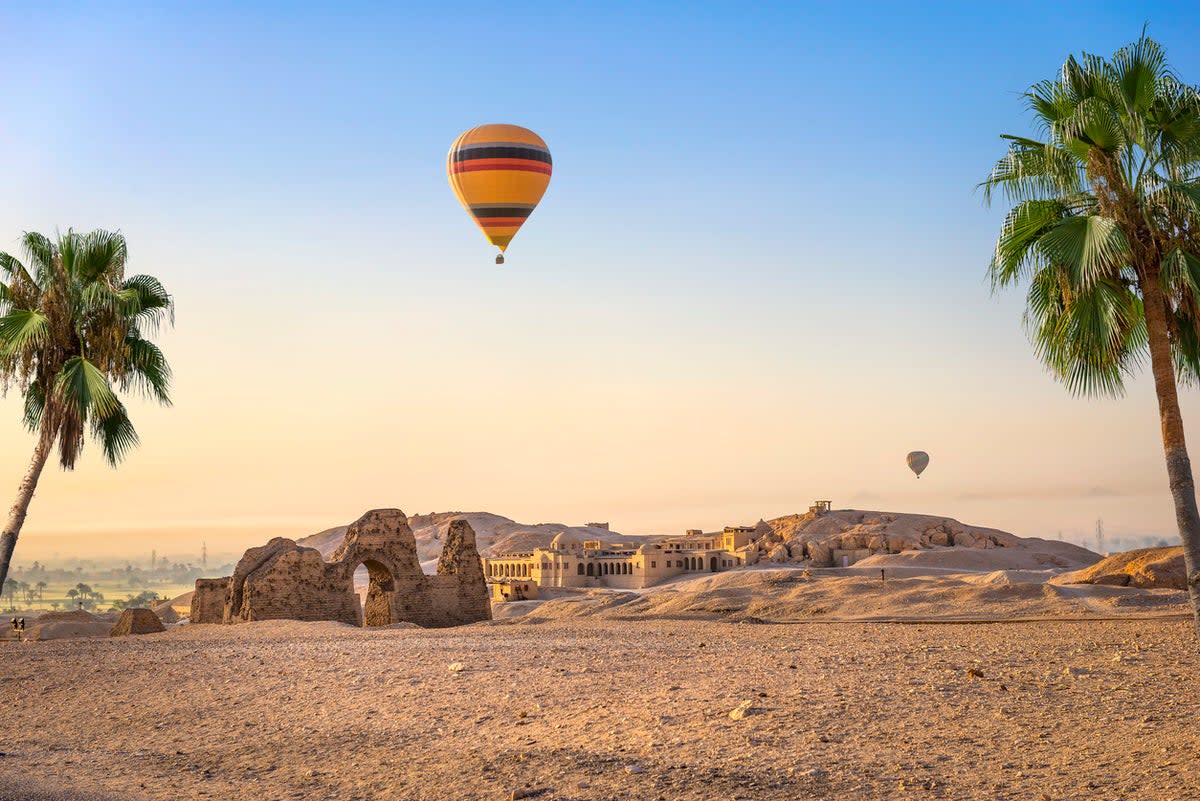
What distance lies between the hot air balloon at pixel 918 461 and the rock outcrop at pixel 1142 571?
127 feet

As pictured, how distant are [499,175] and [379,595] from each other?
39.2 feet

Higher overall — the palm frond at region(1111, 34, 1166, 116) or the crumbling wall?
the palm frond at region(1111, 34, 1166, 116)

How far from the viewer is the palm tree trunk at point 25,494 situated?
23219mm

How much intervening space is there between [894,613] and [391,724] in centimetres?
2480

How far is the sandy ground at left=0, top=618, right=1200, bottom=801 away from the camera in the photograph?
9.72 metres

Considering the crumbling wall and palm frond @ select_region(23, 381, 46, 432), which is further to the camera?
the crumbling wall

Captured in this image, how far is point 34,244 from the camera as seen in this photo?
2420 cm

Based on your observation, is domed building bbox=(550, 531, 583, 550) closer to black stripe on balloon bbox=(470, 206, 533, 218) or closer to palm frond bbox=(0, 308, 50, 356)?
black stripe on balloon bbox=(470, 206, 533, 218)

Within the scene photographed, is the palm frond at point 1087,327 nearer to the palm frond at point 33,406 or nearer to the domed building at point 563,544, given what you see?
the palm frond at point 33,406

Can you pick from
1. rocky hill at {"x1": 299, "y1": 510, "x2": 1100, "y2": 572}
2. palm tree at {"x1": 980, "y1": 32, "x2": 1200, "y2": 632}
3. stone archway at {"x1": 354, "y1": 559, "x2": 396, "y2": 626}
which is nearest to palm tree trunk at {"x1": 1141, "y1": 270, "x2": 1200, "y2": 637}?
palm tree at {"x1": 980, "y1": 32, "x2": 1200, "y2": 632}

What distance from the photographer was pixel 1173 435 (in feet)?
51.0

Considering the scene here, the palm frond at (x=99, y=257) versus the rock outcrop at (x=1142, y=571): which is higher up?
the palm frond at (x=99, y=257)

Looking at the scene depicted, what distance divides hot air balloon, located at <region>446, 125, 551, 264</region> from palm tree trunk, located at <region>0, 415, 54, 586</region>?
14.6 metres

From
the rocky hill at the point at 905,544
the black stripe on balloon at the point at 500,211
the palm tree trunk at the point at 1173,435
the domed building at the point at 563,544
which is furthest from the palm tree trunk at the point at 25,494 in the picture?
the domed building at the point at 563,544
